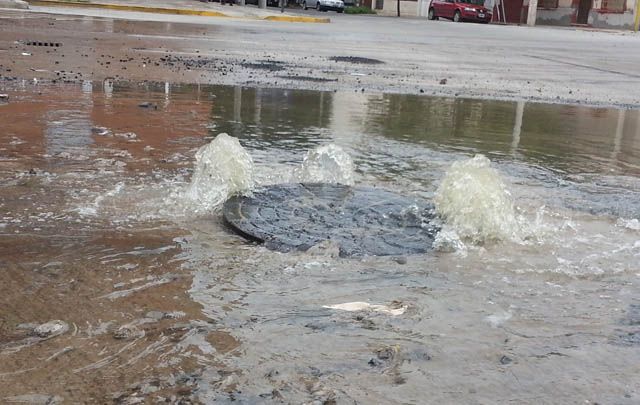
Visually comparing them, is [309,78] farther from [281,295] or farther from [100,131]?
[281,295]

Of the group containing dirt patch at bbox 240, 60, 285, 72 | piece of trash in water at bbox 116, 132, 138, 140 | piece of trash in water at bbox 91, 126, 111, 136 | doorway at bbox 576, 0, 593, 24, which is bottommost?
piece of trash in water at bbox 116, 132, 138, 140

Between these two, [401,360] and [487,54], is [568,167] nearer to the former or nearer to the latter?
[401,360]

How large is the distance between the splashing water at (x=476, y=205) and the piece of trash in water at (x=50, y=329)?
2.12 meters

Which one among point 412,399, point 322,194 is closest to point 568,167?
point 322,194

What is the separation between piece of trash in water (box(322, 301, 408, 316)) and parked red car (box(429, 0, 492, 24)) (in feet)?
140

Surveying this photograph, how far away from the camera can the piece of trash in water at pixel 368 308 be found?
306 centimetres

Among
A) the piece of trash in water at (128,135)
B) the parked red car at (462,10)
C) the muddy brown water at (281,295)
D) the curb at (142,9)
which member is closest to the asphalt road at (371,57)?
the piece of trash in water at (128,135)

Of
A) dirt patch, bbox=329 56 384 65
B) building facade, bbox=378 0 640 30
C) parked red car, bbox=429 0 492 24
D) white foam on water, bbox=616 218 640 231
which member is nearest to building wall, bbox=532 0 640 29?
building facade, bbox=378 0 640 30

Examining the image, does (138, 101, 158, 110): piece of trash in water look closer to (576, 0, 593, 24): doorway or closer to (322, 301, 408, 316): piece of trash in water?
(322, 301, 408, 316): piece of trash in water

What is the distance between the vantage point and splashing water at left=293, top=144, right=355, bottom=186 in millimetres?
5156

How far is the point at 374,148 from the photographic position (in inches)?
250

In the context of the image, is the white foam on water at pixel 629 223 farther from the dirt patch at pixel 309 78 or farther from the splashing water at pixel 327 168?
the dirt patch at pixel 309 78

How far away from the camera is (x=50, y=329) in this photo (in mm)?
2736

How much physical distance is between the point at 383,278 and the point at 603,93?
366 inches
